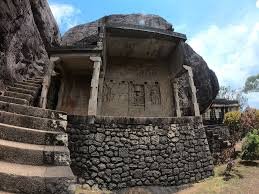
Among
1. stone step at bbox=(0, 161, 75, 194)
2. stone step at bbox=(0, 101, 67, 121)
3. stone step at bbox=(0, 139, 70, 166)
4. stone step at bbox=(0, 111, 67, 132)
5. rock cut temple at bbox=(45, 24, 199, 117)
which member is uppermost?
rock cut temple at bbox=(45, 24, 199, 117)

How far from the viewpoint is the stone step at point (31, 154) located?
3053 millimetres

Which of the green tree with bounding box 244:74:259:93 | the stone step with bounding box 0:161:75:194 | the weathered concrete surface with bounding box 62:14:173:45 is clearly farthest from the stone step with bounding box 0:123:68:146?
the green tree with bounding box 244:74:259:93


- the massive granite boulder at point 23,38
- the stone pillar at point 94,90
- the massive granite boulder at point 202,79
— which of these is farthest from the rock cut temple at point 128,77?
the massive granite boulder at point 202,79

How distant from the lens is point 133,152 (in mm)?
9789

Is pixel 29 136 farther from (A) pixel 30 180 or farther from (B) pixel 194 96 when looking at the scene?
(B) pixel 194 96

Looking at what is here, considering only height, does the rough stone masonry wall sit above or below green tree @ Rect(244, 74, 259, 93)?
below

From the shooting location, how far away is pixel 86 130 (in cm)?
956

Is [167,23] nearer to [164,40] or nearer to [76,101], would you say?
[164,40]

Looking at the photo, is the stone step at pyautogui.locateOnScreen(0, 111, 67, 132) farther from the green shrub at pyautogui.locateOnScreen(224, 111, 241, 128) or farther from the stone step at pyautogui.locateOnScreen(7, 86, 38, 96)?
the green shrub at pyautogui.locateOnScreen(224, 111, 241, 128)

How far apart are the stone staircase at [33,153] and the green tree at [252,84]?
4248cm

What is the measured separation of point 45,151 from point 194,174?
8.56 metres

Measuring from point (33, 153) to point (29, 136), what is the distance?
439 millimetres

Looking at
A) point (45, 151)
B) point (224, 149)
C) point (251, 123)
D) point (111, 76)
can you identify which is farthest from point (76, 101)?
point (251, 123)

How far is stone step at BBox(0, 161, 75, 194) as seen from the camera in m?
2.63
